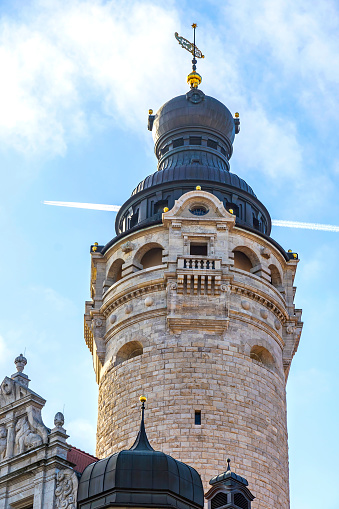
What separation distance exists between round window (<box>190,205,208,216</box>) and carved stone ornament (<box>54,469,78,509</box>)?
1450 cm

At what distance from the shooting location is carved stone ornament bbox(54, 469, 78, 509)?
3372cm

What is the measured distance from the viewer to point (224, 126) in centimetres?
5222

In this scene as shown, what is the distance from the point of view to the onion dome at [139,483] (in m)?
31.8

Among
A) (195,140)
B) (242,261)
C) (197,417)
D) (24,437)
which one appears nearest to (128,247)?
(242,261)

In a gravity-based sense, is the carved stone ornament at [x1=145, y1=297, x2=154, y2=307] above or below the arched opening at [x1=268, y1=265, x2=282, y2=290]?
below

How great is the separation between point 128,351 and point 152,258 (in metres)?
4.31

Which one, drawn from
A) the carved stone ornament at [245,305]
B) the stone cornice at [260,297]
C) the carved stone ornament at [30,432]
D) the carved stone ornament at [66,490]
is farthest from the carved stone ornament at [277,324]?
the carved stone ornament at [66,490]

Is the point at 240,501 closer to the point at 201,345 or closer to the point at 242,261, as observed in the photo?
the point at 201,345

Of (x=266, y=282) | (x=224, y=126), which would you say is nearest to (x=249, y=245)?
(x=266, y=282)

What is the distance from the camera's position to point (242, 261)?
154 ft

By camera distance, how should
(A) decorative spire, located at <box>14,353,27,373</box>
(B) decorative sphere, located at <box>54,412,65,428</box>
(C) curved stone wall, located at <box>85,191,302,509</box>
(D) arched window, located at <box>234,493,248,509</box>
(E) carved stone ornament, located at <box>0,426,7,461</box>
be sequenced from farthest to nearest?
(C) curved stone wall, located at <box>85,191,302,509</box>, (A) decorative spire, located at <box>14,353,27,373</box>, (E) carved stone ornament, located at <box>0,426,7,461</box>, (B) decorative sphere, located at <box>54,412,65,428</box>, (D) arched window, located at <box>234,493,248,509</box>

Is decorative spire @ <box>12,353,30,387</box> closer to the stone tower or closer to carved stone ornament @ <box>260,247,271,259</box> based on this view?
the stone tower

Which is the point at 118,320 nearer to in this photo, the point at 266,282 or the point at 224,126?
the point at 266,282

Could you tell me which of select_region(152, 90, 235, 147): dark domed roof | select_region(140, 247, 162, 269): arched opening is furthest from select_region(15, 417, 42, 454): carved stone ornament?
select_region(152, 90, 235, 147): dark domed roof
